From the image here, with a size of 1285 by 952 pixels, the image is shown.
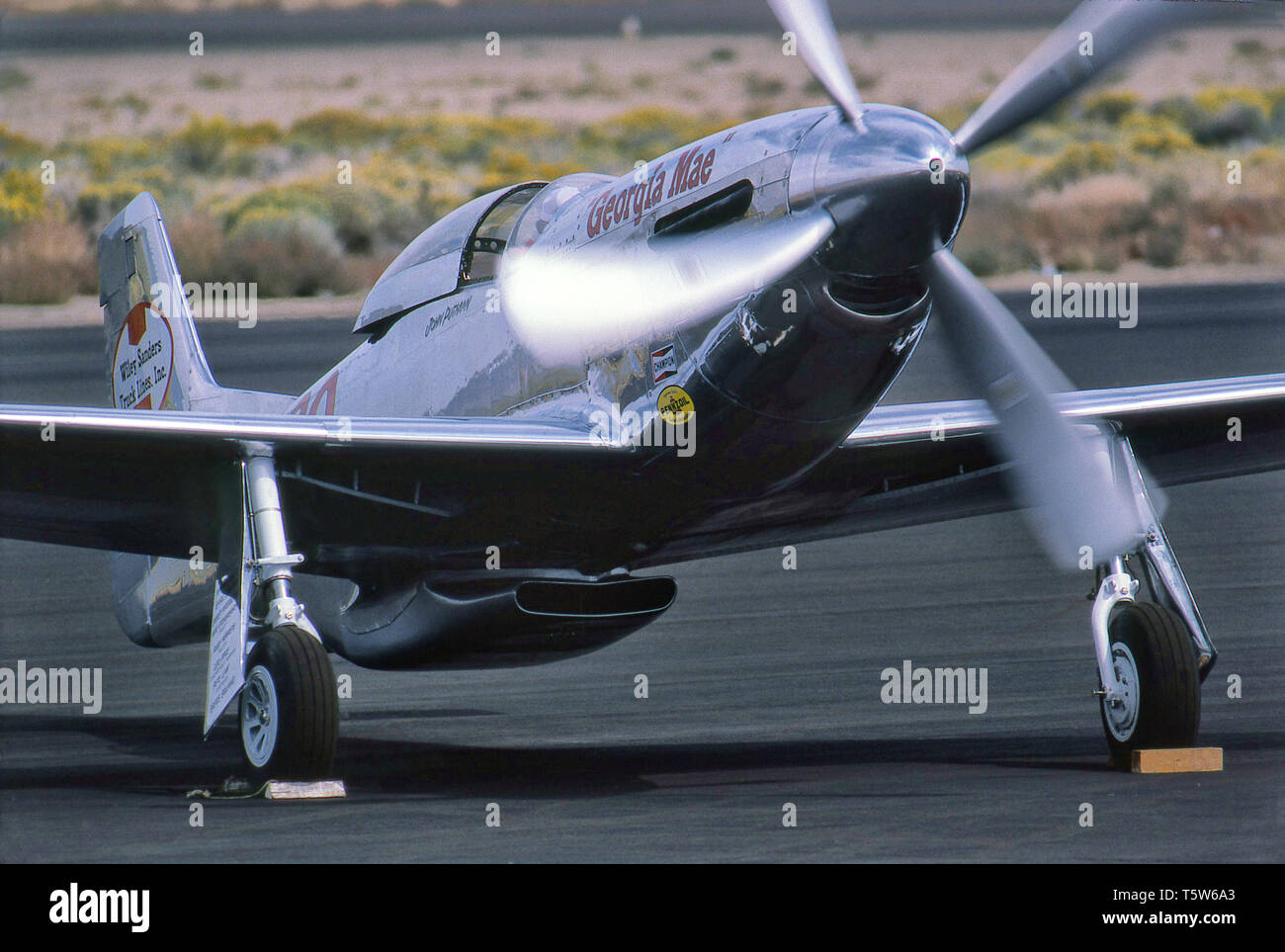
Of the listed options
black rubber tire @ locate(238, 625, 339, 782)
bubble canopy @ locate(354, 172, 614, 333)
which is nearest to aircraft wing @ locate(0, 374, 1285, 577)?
black rubber tire @ locate(238, 625, 339, 782)

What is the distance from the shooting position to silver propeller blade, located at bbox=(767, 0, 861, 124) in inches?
355

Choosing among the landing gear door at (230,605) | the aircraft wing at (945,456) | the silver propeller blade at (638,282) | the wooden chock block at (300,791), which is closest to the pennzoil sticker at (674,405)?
the silver propeller blade at (638,282)

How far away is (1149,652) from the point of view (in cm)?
1027

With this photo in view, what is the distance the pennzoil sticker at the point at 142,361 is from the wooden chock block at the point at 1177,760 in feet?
24.0

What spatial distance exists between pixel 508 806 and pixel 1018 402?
130 inches

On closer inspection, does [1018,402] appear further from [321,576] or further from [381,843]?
[321,576]

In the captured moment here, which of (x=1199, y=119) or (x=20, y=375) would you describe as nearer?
(x=20, y=375)

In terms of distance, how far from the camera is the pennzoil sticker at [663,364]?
373 inches

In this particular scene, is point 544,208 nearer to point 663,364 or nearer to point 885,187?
point 663,364

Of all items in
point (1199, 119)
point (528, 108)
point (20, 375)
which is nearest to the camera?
point (20, 375)

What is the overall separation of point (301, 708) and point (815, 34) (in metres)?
4.21

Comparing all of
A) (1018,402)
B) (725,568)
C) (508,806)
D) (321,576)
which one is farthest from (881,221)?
(725,568)

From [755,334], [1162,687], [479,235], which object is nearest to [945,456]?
[1162,687]

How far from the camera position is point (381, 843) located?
333 inches
